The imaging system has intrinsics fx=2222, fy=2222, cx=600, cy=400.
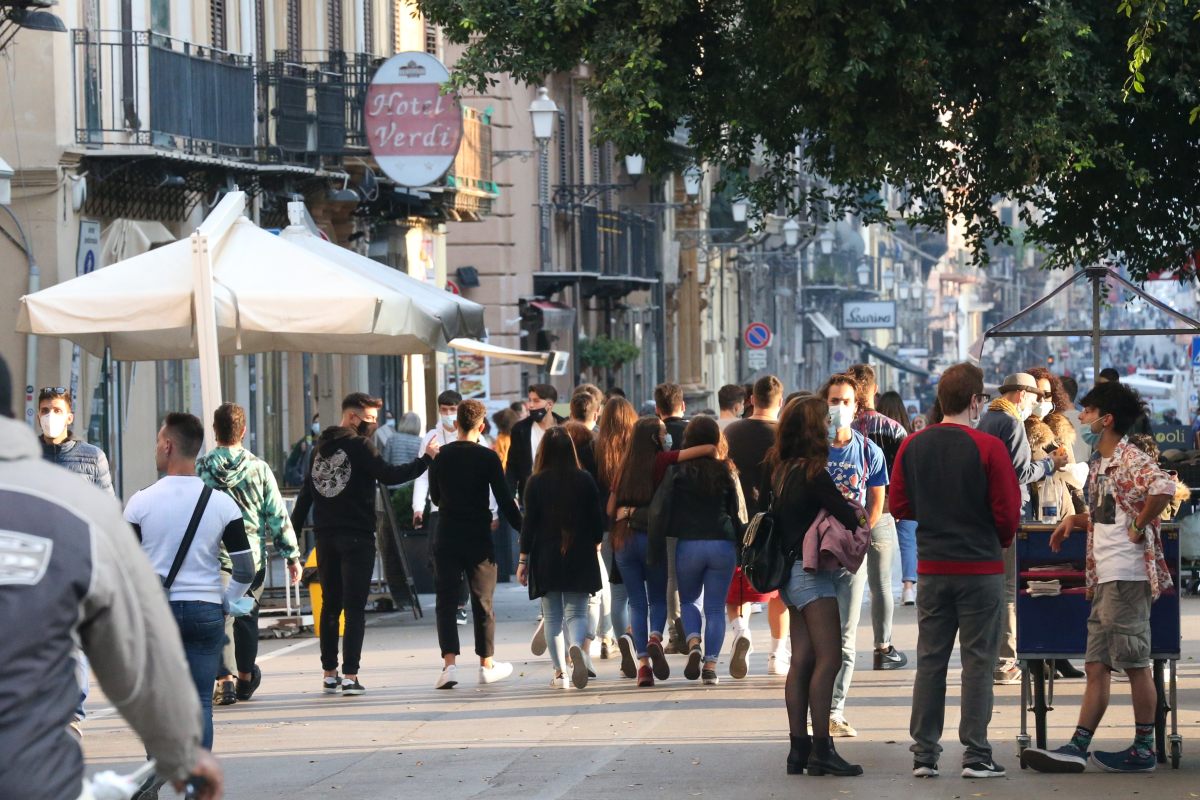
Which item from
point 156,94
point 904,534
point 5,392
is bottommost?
point 904,534

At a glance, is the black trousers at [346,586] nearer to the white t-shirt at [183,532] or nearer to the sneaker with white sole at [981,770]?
the white t-shirt at [183,532]

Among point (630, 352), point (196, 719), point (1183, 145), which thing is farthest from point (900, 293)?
point (196, 719)

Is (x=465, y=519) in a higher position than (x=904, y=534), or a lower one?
higher

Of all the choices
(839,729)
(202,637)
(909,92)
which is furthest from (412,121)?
(202,637)

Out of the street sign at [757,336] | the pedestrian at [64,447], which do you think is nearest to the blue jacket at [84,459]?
the pedestrian at [64,447]

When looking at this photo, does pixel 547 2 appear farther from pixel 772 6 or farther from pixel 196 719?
pixel 196 719

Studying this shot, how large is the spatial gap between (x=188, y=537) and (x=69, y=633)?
473cm

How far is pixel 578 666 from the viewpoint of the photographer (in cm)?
1273

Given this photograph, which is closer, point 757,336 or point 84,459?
point 84,459

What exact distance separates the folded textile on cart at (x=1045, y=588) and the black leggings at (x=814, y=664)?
33.6 inches

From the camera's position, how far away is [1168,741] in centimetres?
983

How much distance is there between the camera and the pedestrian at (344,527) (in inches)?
505

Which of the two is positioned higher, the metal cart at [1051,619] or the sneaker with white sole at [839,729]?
the metal cart at [1051,619]

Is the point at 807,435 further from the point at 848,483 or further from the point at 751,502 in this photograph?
the point at 751,502
